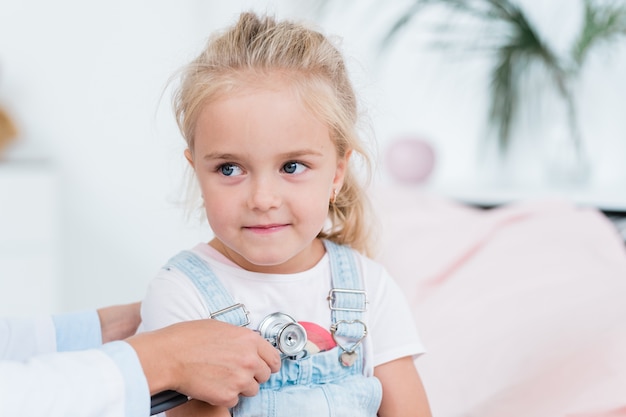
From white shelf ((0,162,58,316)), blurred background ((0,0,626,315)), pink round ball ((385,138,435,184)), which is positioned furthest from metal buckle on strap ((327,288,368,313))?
white shelf ((0,162,58,316))

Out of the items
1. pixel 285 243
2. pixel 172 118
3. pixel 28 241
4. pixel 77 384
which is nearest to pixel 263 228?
pixel 285 243

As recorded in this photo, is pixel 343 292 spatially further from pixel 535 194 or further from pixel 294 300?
pixel 535 194

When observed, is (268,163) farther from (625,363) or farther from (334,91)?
(625,363)

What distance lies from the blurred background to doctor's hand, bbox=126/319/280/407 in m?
1.93

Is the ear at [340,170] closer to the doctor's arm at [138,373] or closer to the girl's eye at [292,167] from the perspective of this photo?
the girl's eye at [292,167]

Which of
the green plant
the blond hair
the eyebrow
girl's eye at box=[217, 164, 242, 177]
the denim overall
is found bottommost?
the denim overall

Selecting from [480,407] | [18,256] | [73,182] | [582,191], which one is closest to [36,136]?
[73,182]

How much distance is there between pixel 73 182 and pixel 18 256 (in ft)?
1.86

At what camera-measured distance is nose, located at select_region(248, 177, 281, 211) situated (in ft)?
3.29

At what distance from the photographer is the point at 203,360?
910 mm

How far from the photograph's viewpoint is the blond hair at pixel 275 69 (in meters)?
1.04

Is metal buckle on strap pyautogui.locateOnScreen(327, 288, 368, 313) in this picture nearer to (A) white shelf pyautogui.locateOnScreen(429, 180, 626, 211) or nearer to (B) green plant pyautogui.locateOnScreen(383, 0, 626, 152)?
(A) white shelf pyautogui.locateOnScreen(429, 180, 626, 211)

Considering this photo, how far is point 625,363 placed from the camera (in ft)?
4.20

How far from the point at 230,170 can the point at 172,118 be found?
2448 mm
